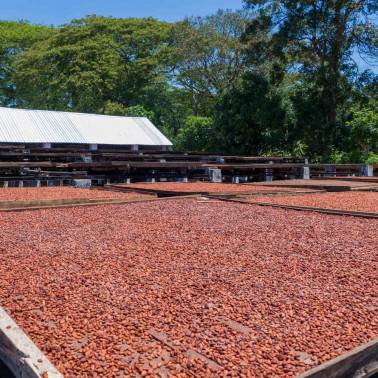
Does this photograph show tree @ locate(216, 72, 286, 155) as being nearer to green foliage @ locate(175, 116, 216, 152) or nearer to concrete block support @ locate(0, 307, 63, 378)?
green foliage @ locate(175, 116, 216, 152)

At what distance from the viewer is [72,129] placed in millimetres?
19422

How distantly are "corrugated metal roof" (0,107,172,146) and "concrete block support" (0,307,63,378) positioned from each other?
15.8m

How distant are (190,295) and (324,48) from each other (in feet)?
63.6

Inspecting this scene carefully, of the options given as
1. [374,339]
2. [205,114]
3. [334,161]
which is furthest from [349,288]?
[205,114]

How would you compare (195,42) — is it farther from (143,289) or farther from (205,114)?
(143,289)

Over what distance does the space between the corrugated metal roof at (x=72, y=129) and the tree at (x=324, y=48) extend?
6852 mm

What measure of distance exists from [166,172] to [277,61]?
427 inches

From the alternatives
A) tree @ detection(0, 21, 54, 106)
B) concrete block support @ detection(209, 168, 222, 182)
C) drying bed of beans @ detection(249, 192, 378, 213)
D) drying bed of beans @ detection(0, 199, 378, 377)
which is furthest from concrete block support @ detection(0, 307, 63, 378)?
tree @ detection(0, 21, 54, 106)

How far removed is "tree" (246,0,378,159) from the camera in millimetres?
19203

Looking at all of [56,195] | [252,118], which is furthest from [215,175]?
[252,118]

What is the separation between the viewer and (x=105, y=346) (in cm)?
222

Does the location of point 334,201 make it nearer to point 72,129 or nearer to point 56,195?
point 56,195

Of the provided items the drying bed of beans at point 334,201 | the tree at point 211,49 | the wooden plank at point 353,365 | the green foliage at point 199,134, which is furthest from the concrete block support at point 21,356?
the tree at point 211,49

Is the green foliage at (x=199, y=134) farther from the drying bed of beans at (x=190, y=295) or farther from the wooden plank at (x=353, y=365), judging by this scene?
the wooden plank at (x=353, y=365)
